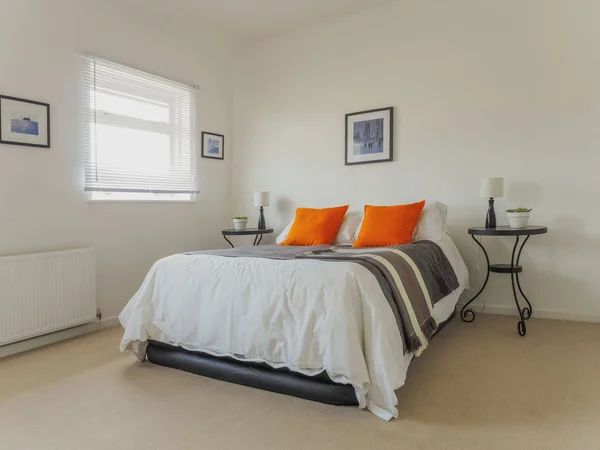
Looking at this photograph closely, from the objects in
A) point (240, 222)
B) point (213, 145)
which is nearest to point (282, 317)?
point (240, 222)

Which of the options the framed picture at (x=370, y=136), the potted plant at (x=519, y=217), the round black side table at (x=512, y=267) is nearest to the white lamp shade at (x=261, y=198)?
the framed picture at (x=370, y=136)

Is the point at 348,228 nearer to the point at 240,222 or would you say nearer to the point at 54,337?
the point at 240,222

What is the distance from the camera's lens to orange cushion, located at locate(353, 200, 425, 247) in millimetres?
3314

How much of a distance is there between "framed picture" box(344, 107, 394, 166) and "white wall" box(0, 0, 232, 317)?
1.73 m

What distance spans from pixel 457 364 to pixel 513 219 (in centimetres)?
134

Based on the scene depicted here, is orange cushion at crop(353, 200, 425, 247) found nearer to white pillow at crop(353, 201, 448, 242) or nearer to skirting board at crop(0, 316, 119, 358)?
white pillow at crop(353, 201, 448, 242)

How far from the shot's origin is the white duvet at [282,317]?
196cm

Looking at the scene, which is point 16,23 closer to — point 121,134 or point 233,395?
point 121,134

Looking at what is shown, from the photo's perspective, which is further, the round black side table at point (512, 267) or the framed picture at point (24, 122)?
the round black side table at point (512, 267)

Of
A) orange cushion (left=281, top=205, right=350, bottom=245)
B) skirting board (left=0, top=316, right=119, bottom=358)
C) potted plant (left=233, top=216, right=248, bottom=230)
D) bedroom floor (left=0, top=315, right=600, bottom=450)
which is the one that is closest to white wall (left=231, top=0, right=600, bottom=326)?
potted plant (left=233, top=216, right=248, bottom=230)

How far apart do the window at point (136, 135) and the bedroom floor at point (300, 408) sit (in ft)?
5.15

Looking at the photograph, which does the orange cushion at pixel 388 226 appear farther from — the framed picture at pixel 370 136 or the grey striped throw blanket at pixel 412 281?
the framed picture at pixel 370 136

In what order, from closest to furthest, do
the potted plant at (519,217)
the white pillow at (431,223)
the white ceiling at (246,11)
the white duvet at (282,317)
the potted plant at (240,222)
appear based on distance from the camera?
the white duvet at (282,317) < the potted plant at (519,217) < the white pillow at (431,223) < the white ceiling at (246,11) < the potted plant at (240,222)

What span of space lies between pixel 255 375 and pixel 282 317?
0.37 metres
